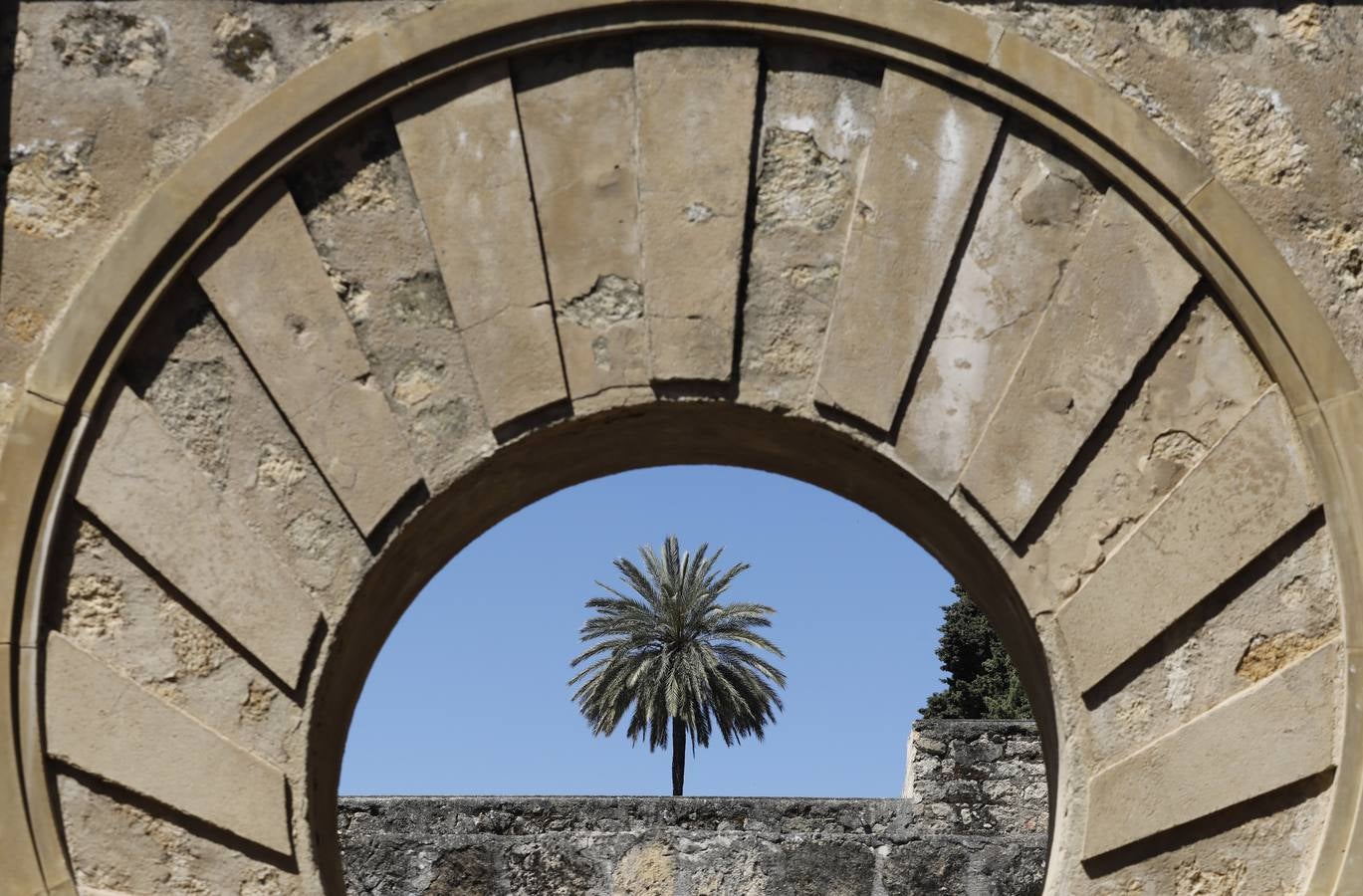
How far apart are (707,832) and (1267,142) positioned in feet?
17.8

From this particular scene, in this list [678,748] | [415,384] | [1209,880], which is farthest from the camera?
[678,748]

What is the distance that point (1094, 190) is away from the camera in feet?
14.0

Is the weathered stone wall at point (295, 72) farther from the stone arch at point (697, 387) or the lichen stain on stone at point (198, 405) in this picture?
the lichen stain on stone at point (198, 405)

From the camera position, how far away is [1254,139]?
169 inches

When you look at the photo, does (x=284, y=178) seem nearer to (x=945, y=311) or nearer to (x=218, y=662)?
(x=218, y=662)

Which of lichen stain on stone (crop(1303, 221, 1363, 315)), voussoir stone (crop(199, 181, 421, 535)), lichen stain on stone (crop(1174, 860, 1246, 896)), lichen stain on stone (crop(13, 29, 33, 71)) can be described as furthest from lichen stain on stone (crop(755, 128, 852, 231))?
lichen stain on stone (crop(13, 29, 33, 71))

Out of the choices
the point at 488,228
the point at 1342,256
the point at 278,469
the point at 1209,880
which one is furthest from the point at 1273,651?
the point at 278,469

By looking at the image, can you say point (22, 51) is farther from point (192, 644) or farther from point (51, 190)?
point (192, 644)

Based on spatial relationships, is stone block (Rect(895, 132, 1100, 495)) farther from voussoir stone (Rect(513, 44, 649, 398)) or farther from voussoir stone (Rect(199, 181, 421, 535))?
voussoir stone (Rect(199, 181, 421, 535))

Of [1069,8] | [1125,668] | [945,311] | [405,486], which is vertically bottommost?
[1125,668]

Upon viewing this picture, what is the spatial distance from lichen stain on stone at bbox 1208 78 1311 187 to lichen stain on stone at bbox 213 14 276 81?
2.29 meters

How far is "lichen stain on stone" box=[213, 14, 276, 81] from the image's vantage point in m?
4.31

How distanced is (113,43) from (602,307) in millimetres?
1377

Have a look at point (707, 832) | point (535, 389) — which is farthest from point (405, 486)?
point (707, 832)
